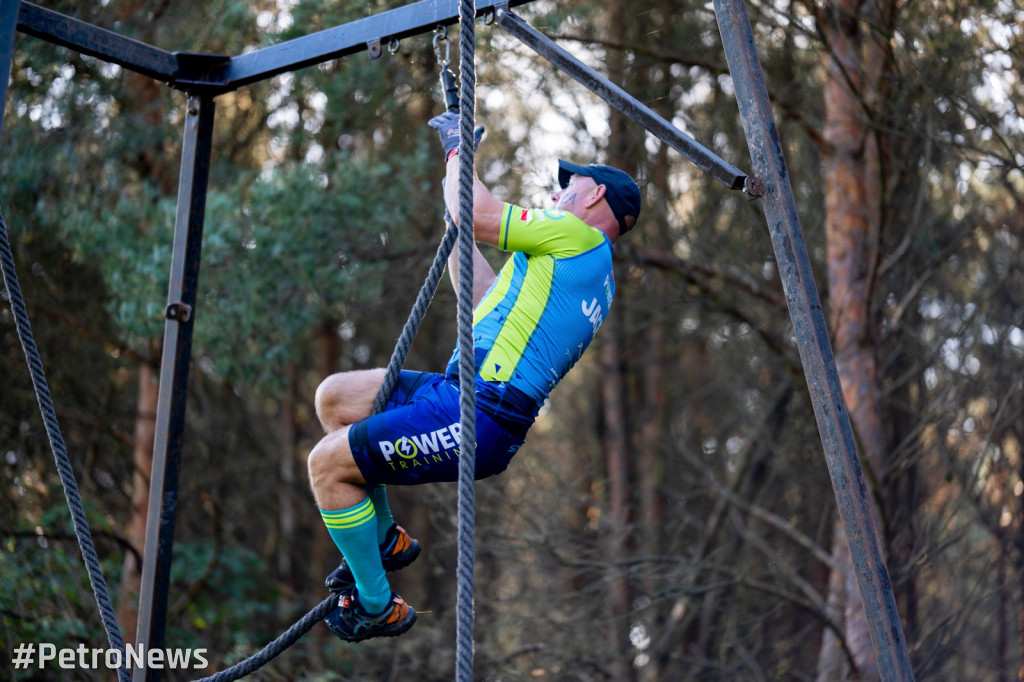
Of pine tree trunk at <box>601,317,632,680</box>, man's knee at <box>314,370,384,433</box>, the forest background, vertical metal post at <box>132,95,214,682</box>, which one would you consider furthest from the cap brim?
pine tree trunk at <box>601,317,632,680</box>

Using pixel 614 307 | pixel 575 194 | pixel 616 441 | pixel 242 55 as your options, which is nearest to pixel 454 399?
pixel 575 194

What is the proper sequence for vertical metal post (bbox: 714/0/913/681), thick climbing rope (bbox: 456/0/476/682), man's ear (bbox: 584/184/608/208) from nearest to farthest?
thick climbing rope (bbox: 456/0/476/682), vertical metal post (bbox: 714/0/913/681), man's ear (bbox: 584/184/608/208)

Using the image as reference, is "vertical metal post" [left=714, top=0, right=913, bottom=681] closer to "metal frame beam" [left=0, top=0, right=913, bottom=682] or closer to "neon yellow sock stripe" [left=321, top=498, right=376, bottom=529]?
"metal frame beam" [left=0, top=0, right=913, bottom=682]

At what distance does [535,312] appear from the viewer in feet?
9.23

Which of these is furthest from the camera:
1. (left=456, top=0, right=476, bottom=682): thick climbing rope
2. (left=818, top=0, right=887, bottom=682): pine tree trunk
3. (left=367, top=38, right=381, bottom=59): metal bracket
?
(left=818, top=0, right=887, bottom=682): pine tree trunk

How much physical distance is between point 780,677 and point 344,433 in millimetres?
6232

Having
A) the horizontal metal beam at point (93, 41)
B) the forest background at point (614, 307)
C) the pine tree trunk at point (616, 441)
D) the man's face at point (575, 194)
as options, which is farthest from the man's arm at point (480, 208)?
the pine tree trunk at point (616, 441)

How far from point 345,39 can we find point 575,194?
969 millimetres

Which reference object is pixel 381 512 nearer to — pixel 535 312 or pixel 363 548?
pixel 363 548

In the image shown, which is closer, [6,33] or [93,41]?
[6,33]

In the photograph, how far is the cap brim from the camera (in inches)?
120

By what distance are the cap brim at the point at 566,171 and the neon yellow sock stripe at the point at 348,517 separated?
3.79ft

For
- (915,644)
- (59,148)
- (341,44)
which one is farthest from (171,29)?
(915,644)

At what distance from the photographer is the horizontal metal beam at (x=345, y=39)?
312 cm
